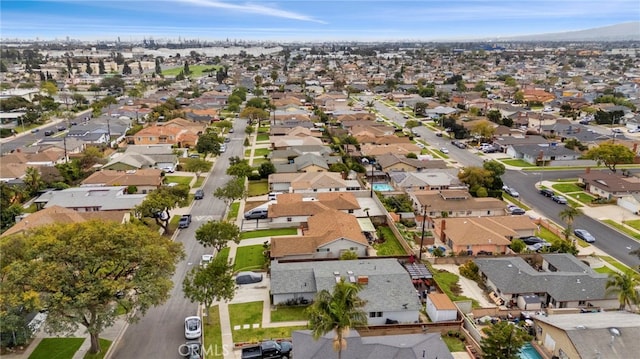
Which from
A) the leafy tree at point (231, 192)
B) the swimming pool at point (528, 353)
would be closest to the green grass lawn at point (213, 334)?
the swimming pool at point (528, 353)

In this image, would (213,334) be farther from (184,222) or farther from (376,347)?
(184,222)

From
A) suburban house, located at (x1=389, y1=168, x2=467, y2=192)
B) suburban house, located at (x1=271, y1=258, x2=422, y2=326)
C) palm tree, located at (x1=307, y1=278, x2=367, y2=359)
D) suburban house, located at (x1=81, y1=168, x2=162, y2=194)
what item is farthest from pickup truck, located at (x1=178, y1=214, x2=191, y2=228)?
palm tree, located at (x1=307, y1=278, x2=367, y2=359)

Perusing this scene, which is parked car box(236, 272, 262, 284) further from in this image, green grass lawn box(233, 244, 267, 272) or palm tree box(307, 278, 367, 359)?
palm tree box(307, 278, 367, 359)

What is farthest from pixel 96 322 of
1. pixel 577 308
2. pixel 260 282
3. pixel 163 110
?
pixel 163 110

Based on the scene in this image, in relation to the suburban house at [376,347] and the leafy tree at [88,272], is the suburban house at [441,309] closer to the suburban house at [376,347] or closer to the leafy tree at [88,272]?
the suburban house at [376,347]

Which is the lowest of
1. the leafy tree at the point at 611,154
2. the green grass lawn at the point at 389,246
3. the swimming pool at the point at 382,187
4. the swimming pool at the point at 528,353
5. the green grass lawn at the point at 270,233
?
the swimming pool at the point at 528,353

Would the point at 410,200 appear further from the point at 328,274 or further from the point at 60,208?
the point at 60,208

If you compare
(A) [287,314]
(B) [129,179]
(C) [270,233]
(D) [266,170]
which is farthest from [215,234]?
(D) [266,170]
